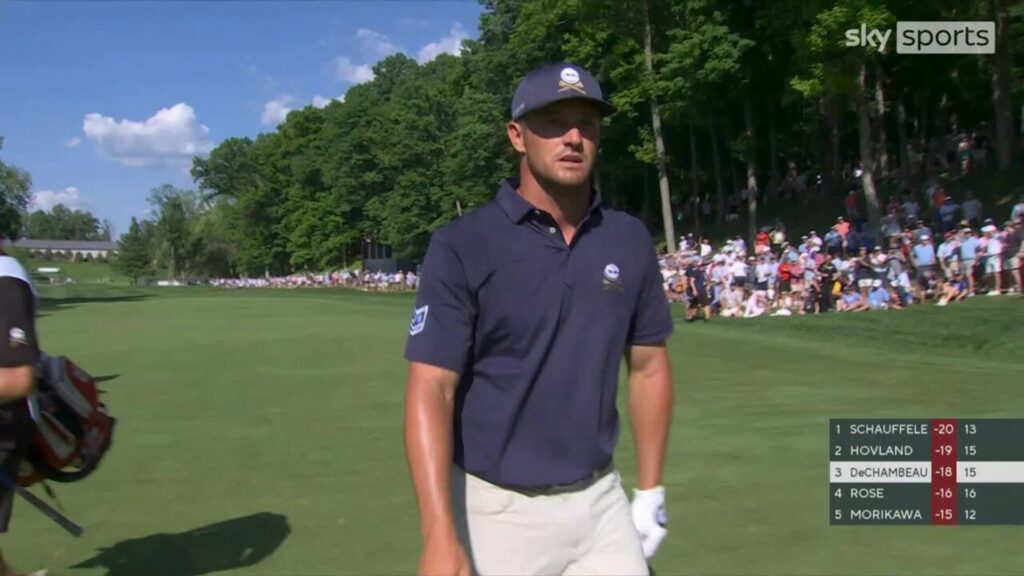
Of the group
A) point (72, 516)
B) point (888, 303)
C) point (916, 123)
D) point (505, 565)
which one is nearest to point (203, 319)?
point (888, 303)

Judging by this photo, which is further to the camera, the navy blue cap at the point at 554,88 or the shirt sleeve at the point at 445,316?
the navy blue cap at the point at 554,88

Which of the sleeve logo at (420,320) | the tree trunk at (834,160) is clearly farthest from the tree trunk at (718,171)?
the sleeve logo at (420,320)

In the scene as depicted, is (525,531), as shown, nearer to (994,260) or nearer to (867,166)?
(994,260)

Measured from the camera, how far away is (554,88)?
2969 millimetres

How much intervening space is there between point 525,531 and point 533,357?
0.51 m

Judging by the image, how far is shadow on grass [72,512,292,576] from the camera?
20.4 feet

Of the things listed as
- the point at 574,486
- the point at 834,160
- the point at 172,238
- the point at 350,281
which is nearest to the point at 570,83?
the point at 574,486

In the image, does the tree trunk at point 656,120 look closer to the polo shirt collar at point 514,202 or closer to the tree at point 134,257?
the polo shirt collar at point 514,202

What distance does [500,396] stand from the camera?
2932mm

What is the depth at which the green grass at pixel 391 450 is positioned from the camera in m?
6.22

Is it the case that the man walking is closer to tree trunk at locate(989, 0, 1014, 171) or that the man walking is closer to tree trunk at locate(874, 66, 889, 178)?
tree trunk at locate(989, 0, 1014, 171)

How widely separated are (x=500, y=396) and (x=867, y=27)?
90.5 ft

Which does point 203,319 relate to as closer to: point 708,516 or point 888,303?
point 888,303

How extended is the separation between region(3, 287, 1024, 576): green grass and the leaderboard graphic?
0.20 metres
